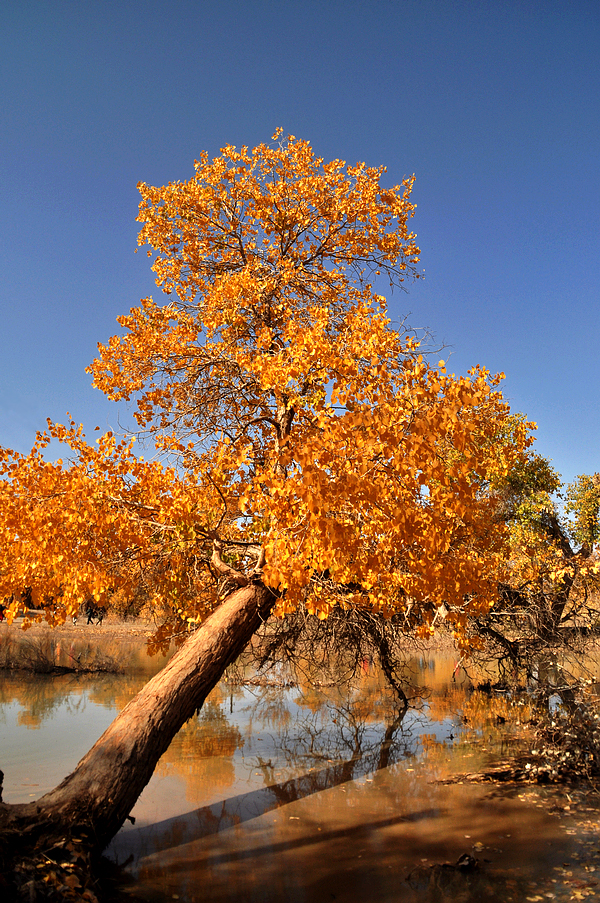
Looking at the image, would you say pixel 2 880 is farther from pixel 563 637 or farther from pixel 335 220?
pixel 563 637

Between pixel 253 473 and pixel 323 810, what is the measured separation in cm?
494

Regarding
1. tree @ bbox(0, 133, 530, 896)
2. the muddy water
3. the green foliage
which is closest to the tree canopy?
tree @ bbox(0, 133, 530, 896)

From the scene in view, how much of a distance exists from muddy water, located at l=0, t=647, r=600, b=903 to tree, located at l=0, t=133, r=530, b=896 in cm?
131

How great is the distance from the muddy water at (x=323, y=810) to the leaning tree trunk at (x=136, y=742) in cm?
73

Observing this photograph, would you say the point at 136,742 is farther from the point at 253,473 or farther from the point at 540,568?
the point at 540,568

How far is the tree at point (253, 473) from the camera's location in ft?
18.0

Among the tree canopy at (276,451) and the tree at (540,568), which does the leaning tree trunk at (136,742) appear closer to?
the tree canopy at (276,451)

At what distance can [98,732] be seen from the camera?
11.5 metres

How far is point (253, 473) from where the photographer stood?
29.8 feet

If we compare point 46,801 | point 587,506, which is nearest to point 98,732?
point 46,801

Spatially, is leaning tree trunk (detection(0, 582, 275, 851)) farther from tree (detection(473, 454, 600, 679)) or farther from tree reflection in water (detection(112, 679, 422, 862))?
tree (detection(473, 454, 600, 679))

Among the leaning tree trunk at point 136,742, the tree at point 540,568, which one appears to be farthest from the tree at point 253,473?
the tree at point 540,568

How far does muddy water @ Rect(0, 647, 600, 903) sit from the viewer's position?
565 cm

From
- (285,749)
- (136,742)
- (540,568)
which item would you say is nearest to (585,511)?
(540,568)
